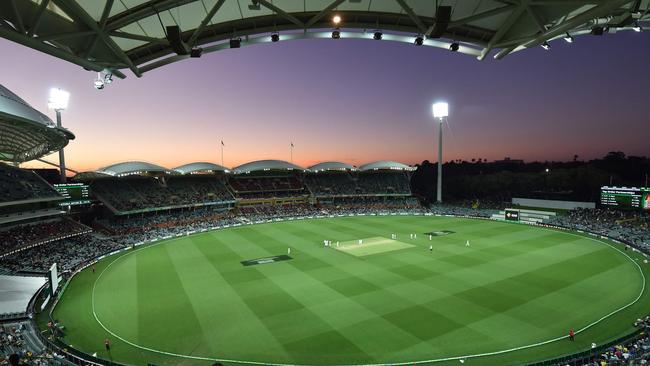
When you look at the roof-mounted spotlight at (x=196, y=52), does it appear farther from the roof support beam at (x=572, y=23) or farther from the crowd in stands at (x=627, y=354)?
the crowd in stands at (x=627, y=354)

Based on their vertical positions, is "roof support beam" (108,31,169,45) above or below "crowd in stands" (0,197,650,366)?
above

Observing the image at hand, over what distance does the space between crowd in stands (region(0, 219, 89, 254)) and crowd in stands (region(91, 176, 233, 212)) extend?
1076 cm

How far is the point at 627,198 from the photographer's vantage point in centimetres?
4544

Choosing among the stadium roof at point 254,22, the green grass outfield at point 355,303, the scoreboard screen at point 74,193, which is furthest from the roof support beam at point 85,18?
the scoreboard screen at point 74,193

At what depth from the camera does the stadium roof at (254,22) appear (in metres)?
6.20

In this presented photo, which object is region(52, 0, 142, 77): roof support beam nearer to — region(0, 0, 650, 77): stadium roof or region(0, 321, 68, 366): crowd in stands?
region(0, 0, 650, 77): stadium roof

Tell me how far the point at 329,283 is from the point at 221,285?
8407mm

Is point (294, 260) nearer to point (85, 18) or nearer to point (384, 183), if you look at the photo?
point (85, 18)

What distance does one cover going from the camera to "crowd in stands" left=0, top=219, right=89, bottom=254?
33.6m

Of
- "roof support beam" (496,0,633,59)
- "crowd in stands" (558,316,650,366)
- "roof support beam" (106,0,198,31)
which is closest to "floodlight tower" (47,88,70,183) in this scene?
"roof support beam" (106,0,198,31)

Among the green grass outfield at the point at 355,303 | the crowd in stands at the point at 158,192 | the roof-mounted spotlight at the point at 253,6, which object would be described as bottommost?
the green grass outfield at the point at 355,303

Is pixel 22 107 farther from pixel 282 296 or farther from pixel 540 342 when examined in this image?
pixel 540 342

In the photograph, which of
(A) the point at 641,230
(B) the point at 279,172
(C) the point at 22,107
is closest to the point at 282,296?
(C) the point at 22,107

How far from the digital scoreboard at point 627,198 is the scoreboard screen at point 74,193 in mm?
72857
